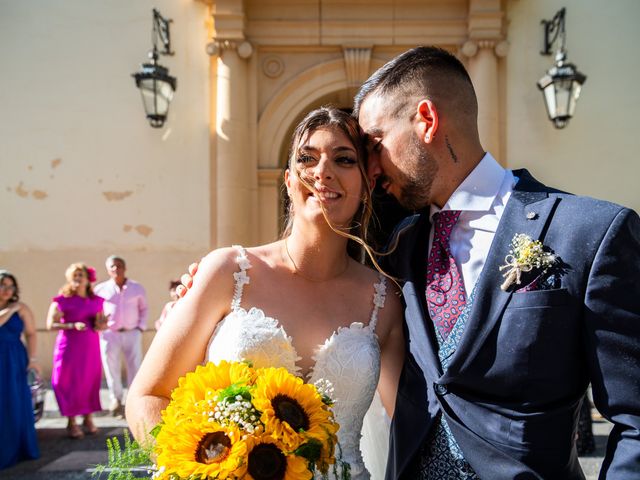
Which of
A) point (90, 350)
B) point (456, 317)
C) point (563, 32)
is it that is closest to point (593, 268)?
point (456, 317)

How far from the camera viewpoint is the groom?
1789mm

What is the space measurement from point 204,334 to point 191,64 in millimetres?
7751

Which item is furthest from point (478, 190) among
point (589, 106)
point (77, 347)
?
point (589, 106)

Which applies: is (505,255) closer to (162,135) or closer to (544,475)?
(544,475)

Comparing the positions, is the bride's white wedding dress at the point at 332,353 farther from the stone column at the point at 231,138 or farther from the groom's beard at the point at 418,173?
the stone column at the point at 231,138

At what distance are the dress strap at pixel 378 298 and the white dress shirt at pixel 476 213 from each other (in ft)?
1.69

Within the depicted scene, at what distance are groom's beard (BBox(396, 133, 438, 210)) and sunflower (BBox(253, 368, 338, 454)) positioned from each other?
84cm

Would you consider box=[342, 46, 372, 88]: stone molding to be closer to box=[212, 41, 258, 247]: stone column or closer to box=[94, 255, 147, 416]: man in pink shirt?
box=[212, 41, 258, 247]: stone column

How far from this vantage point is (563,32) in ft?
27.8

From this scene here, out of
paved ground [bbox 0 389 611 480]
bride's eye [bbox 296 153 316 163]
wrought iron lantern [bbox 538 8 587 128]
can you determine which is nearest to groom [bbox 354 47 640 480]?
bride's eye [bbox 296 153 316 163]

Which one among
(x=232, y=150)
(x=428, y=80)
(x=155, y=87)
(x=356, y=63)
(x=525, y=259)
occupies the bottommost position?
(x=525, y=259)

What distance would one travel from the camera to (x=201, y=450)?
5.34ft

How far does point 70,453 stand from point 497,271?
19.2ft

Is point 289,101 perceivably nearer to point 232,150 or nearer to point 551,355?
point 232,150
